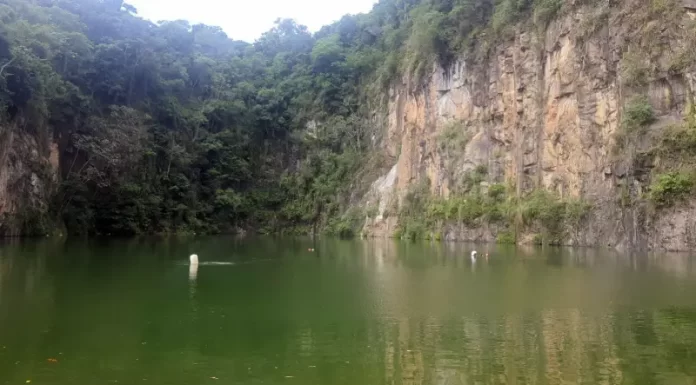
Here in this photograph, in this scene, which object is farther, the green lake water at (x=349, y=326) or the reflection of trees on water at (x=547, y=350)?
the green lake water at (x=349, y=326)

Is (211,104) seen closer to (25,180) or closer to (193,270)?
(25,180)

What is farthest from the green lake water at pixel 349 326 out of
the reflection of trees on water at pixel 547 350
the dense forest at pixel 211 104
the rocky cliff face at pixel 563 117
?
the dense forest at pixel 211 104

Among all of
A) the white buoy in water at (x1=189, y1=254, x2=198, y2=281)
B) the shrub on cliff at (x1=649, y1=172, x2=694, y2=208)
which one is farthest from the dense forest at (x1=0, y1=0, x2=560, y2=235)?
the white buoy in water at (x1=189, y1=254, x2=198, y2=281)

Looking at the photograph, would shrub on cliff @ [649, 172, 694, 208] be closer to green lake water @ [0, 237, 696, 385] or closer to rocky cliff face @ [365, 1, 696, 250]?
rocky cliff face @ [365, 1, 696, 250]

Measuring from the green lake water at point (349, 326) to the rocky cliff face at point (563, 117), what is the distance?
12993mm

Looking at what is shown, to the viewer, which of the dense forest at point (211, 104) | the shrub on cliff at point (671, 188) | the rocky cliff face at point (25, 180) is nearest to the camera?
the shrub on cliff at point (671, 188)

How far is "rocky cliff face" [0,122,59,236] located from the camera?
4197 cm

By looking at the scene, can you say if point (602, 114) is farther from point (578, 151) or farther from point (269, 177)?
point (269, 177)

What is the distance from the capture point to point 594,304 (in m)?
14.7

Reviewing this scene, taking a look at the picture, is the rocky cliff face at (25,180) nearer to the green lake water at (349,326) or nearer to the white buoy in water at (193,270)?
the green lake water at (349,326)

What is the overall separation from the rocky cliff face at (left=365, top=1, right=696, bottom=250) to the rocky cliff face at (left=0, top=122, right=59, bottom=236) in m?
29.0

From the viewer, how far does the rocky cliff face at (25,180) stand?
42.0 meters

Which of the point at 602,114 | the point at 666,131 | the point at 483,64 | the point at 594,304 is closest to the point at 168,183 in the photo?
the point at 483,64

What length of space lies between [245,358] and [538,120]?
38134 mm
